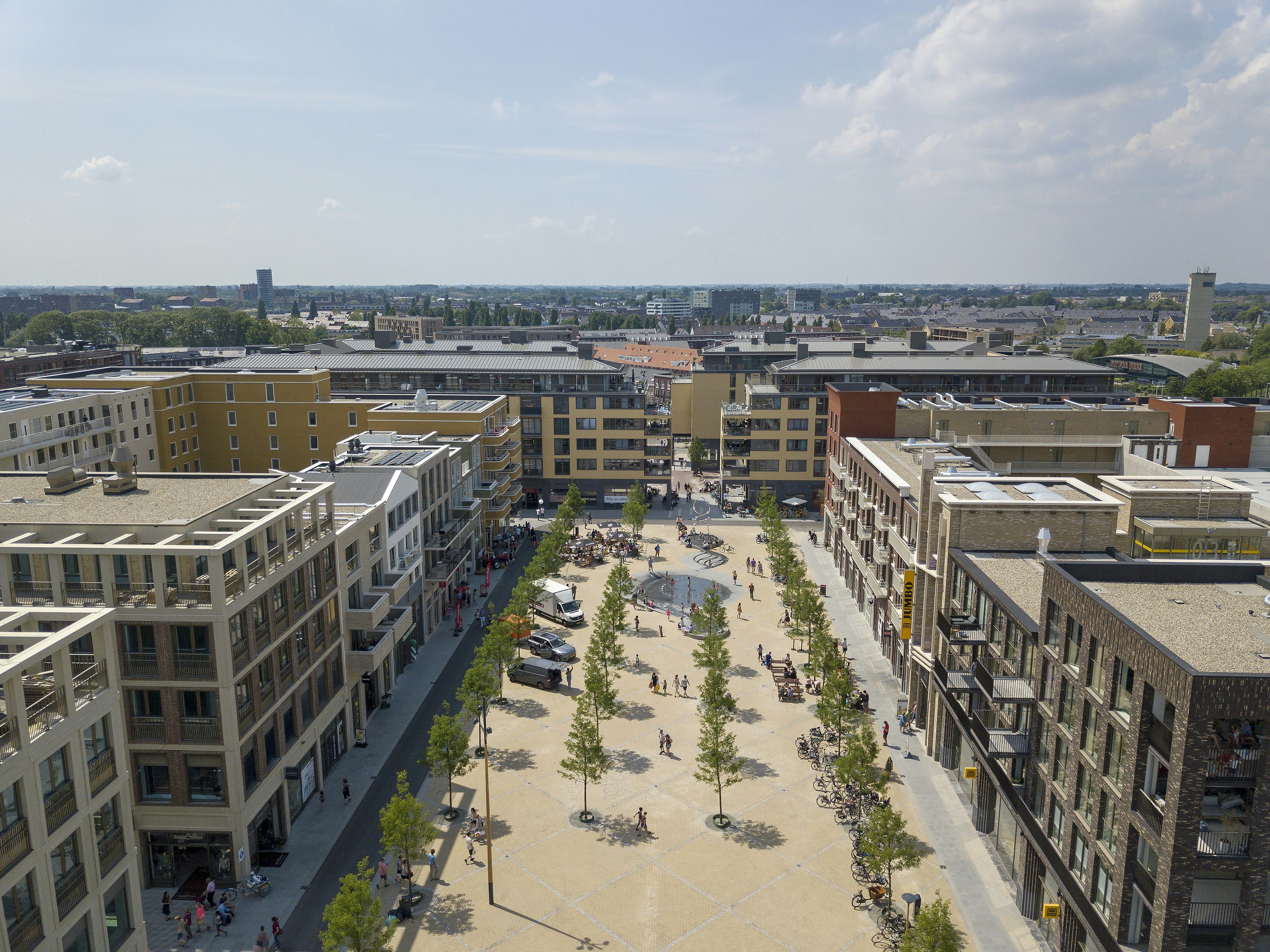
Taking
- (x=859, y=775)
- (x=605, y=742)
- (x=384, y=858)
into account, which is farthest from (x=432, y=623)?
(x=859, y=775)

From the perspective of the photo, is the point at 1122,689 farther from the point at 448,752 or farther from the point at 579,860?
the point at 448,752

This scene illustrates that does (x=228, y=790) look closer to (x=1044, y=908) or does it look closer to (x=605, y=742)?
(x=605, y=742)

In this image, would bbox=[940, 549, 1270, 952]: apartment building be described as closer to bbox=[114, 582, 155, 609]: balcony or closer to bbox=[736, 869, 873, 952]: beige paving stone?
bbox=[736, 869, 873, 952]: beige paving stone

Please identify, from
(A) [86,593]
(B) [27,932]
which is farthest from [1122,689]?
(A) [86,593]

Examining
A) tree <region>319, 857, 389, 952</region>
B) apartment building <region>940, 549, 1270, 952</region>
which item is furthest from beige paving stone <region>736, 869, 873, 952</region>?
tree <region>319, 857, 389, 952</region>

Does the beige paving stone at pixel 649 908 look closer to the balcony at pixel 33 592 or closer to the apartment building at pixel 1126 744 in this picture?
the apartment building at pixel 1126 744

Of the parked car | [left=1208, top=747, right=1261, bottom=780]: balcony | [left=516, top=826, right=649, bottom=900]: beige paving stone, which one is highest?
[left=1208, top=747, right=1261, bottom=780]: balcony
